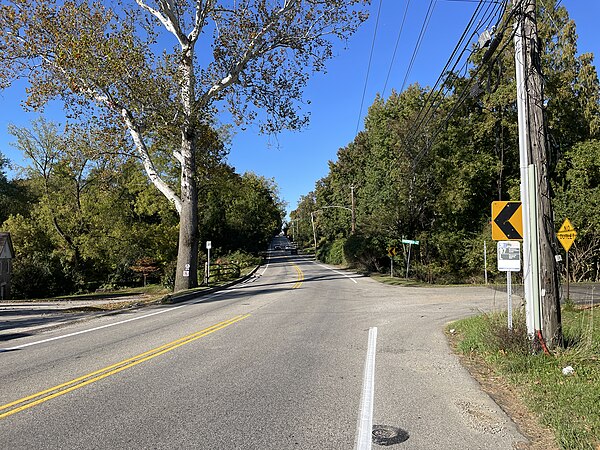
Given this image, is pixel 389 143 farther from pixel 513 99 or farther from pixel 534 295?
pixel 534 295

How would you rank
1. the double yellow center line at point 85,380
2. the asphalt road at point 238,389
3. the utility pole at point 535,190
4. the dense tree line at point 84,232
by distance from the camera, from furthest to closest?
1. the dense tree line at point 84,232
2. the utility pole at point 535,190
3. the double yellow center line at point 85,380
4. the asphalt road at point 238,389

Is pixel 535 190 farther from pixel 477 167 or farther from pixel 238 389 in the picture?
pixel 477 167

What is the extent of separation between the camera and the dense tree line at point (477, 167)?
2952 cm

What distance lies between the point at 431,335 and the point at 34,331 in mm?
9931

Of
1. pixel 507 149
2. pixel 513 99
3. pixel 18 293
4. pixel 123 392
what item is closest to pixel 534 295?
pixel 123 392

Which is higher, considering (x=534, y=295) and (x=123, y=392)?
(x=534, y=295)

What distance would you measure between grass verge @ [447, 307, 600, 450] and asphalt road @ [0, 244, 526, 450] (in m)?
0.46

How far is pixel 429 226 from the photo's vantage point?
3884 cm

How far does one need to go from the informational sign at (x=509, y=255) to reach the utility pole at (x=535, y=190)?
64cm

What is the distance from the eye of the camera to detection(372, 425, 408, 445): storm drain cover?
4426 millimetres

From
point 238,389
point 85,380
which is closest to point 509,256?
point 238,389

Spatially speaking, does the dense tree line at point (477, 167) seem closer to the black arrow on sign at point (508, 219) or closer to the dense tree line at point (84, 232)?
the dense tree line at point (84, 232)

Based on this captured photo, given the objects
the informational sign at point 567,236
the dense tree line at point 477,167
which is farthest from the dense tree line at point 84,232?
the informational sign at point 567,236

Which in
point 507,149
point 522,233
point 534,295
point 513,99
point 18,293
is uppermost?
point 513,99
